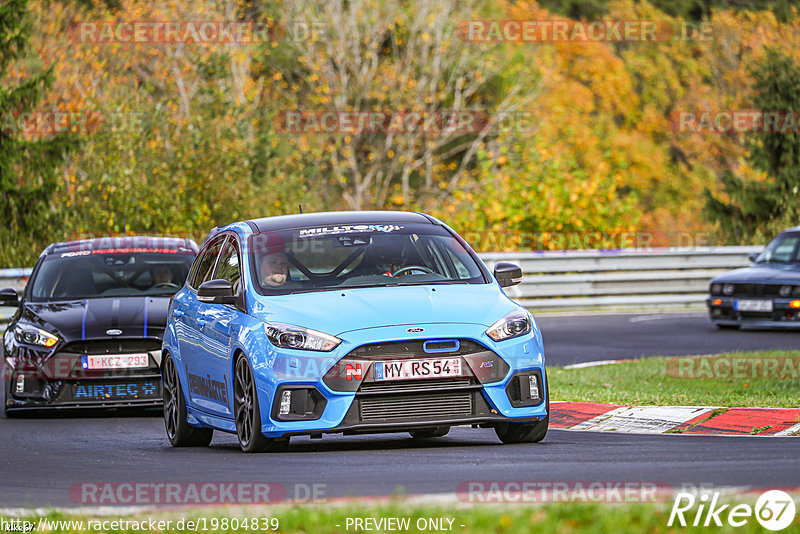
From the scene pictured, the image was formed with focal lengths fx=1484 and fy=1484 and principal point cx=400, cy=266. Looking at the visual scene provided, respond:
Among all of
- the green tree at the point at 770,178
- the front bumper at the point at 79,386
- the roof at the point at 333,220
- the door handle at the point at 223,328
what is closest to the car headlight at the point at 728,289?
the front bumper at the point at 79,386

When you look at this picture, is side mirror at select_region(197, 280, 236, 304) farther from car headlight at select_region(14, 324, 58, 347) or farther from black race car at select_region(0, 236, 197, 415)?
car headlight at select_region(14, 324, 58, 347)

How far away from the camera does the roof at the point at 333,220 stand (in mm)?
10836

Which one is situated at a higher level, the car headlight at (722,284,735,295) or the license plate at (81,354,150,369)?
the license plate at (81,354,150,369)

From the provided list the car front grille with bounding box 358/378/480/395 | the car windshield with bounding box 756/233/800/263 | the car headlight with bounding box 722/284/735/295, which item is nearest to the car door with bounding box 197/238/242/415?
the car front grille with bounding box 358/378/480/395

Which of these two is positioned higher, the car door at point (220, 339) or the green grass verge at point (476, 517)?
the green grass verge at point (476, 517)

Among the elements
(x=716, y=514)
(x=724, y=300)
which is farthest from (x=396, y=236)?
(x=724, y=300)

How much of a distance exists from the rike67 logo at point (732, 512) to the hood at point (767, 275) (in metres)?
16.2

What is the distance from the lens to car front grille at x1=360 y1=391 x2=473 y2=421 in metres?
9.25

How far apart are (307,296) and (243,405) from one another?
0.83 meters

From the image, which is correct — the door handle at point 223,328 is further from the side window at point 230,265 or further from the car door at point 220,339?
the side window at point 230,265

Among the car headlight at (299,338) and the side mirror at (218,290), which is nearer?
the car headlight at (299,338)

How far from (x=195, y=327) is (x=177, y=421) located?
84 centimetres

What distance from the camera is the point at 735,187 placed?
118 ft

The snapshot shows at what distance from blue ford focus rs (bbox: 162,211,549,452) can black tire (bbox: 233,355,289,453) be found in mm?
12
